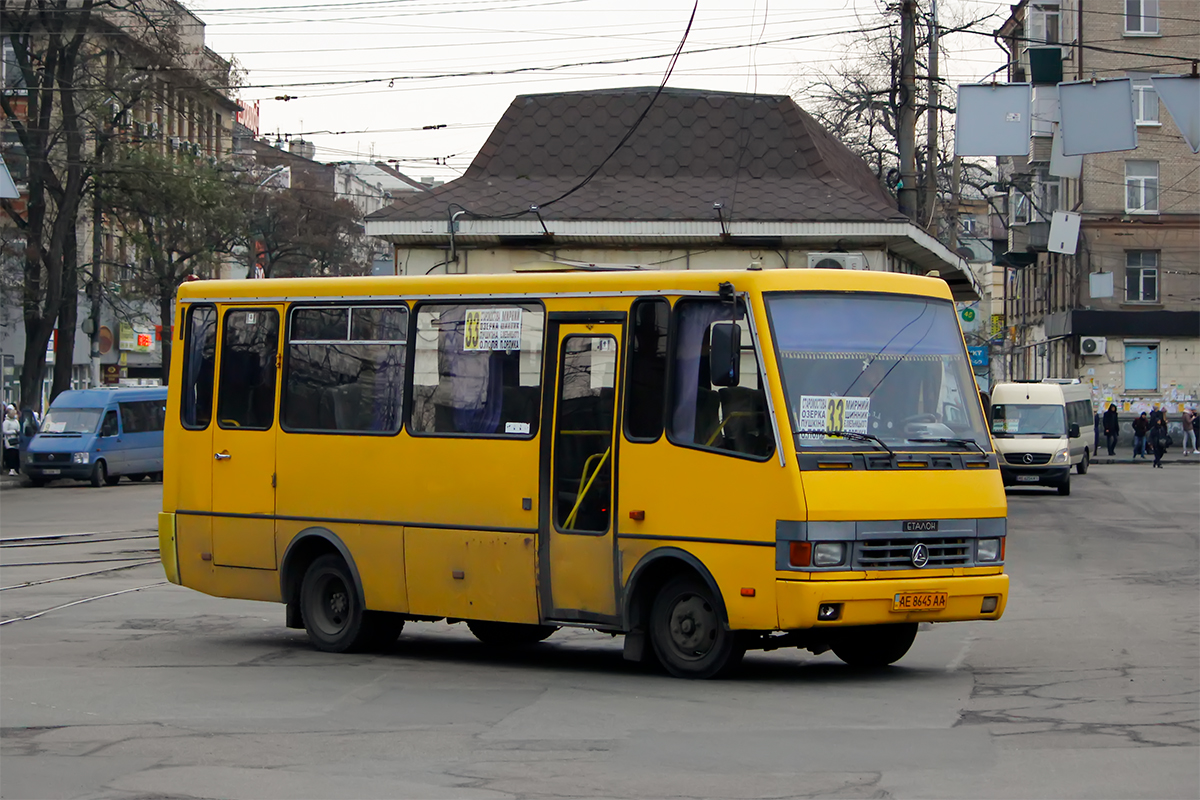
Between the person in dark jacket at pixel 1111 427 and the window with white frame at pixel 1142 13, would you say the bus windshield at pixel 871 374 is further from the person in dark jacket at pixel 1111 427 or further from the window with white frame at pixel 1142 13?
the window with white frame at pixel 1142 13

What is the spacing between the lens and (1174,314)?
59.6 m

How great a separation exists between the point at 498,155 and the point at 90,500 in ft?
46.1

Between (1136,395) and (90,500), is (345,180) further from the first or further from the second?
(90,500)

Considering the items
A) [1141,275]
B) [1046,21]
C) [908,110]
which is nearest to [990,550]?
[908,110]

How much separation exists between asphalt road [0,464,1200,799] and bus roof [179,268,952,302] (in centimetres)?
250

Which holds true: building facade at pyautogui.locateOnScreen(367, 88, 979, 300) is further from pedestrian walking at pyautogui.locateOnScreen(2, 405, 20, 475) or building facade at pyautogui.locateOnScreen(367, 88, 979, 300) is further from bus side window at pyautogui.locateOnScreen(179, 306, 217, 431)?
pedestrian walking at pyautogui.locateOnScreen(2, 405, 20, 475)

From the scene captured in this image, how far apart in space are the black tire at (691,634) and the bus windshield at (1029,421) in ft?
93.1

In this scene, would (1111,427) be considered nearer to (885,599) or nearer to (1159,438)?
(1159,438)

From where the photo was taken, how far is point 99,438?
1684 inches

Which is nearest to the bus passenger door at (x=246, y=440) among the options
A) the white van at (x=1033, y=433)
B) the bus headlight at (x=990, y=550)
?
the bus headlight at (x=990, y=550)

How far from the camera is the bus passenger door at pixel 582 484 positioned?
11133 mm

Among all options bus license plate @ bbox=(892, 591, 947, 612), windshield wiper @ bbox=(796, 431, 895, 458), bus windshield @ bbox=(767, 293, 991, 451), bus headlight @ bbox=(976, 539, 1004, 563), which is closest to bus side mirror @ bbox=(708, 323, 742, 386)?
bus windshield @ bbox=(767, 293, 991, 451)

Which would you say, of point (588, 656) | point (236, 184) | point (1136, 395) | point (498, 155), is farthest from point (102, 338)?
point (588, 656)

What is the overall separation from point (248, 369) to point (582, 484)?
3.47m
